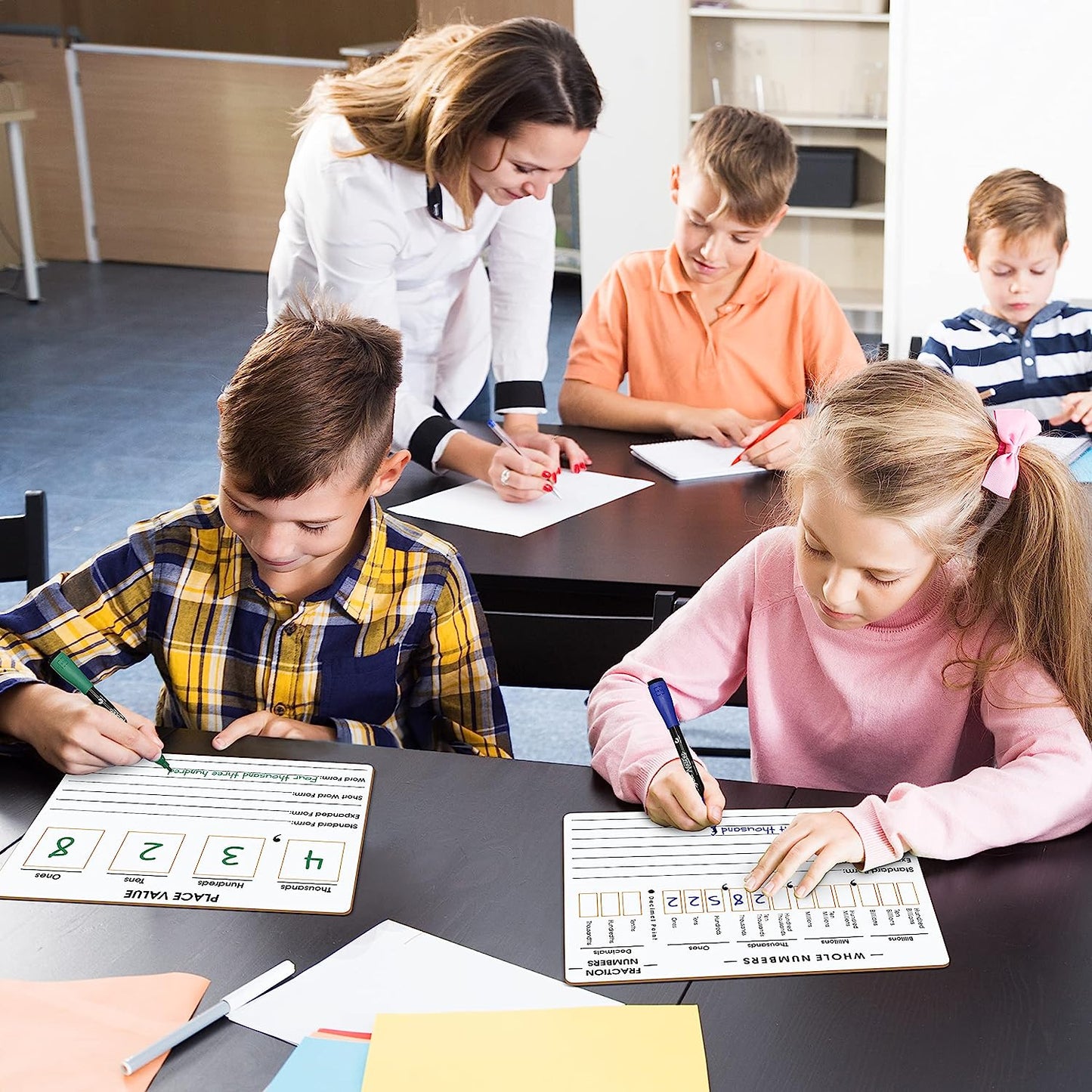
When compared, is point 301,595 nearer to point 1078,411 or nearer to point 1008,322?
point 1078,411

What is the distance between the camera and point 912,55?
447 centimetres

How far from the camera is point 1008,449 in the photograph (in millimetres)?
1186

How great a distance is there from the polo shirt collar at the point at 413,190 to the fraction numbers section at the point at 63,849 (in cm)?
113

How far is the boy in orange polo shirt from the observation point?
215 cm

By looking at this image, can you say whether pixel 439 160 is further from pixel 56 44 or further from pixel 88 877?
pixel 56 44

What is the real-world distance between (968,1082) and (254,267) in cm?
623

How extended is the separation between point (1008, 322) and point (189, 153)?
503cm

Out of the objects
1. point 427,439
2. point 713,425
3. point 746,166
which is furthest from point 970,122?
point 427,439

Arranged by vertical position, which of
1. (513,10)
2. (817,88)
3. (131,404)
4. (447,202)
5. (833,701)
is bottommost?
(131,404)

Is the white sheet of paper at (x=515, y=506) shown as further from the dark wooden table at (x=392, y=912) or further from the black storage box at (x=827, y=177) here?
the black storage box at (x=827, y=177)

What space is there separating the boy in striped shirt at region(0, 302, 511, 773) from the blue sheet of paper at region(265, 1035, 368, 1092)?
0.46 meters

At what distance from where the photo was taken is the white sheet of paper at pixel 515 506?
1.84 metres

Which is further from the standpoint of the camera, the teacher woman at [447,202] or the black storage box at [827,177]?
the black storage box at [827,177]

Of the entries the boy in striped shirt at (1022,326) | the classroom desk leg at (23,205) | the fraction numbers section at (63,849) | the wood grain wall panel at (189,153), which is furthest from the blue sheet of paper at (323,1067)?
the wood grain wall panel at (189,153)
